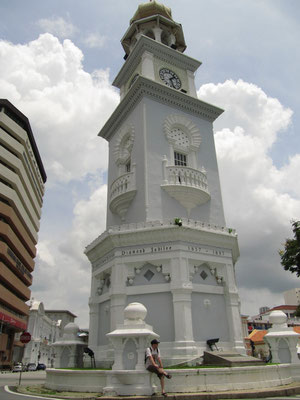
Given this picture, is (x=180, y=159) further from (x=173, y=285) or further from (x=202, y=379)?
(x=202, y=379)

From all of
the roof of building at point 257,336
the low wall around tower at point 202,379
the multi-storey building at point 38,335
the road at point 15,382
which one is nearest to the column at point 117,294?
the low wall around tower at point 202,379

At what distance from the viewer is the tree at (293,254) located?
23484 mm

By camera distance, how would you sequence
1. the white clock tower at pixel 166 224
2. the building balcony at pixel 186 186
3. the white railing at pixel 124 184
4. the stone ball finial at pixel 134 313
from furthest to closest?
1. the white railing at pixel 124 184
2. the building balcony at pixel 186 186
3. the white clock tower at pixel 166 224
4. the stone ball finial at pixel 134 313

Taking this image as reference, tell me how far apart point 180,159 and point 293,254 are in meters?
10.4

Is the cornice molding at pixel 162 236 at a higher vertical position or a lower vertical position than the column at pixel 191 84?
→ lower

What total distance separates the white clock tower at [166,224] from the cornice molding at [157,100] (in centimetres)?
7

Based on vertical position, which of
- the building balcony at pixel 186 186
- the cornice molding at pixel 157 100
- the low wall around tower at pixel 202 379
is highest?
the cornice molding at pixel 157 100

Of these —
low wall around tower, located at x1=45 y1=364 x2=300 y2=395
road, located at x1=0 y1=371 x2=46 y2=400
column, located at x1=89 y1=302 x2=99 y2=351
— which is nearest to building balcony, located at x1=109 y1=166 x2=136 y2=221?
column, located at x1=89 y1=302 x2=99 y2=351

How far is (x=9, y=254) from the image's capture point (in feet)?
158

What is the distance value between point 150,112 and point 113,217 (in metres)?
7.86

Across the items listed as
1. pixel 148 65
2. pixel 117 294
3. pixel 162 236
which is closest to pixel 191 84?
pixel 148 65

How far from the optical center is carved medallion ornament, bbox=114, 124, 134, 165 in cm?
2419

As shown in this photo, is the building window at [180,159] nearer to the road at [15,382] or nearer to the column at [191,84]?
the column at [191,84]

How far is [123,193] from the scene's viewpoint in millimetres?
21828
